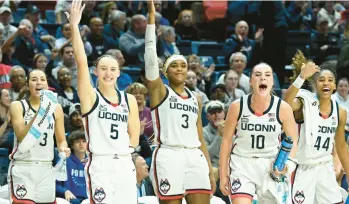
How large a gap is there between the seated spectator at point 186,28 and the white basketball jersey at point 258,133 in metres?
7.84

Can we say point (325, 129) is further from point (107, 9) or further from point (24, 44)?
point (107, 9)

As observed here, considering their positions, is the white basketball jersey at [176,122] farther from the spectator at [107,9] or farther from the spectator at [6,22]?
the spectator at [107,9]

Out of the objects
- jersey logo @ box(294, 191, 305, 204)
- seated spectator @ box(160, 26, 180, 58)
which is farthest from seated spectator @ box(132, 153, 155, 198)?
seated spectator @ box(160, 26, 180, 58)

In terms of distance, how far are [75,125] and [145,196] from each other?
1.84 metres

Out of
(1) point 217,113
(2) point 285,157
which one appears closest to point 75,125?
(1) point 217,113

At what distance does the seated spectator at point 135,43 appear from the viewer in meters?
16.7

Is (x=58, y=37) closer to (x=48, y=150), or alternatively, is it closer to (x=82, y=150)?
(x=82, y=150)

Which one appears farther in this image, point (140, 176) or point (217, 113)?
point (217, 113)

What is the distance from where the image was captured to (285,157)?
34.0ft

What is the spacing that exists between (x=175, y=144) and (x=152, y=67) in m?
0.88

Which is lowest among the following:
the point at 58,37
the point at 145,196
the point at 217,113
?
the point at 145,196

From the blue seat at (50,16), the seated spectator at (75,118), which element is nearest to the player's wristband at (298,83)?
the seated spectator at (75,118)

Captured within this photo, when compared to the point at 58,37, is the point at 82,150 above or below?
below

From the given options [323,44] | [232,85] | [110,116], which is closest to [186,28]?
[323,44]
